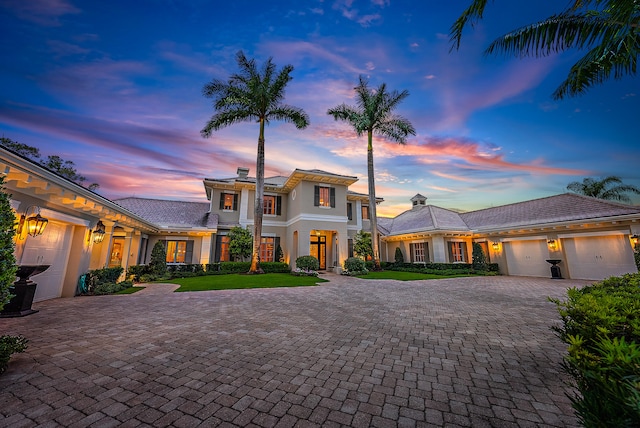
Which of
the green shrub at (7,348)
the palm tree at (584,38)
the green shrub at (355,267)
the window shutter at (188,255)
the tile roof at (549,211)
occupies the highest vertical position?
the palm tree at (584,38)

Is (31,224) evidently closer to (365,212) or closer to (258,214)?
(258,214)

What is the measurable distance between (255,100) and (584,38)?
15297mm

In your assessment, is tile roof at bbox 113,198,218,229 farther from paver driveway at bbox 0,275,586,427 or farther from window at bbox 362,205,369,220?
window at bbox 362,205,369,220

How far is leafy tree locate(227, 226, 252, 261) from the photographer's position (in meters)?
16.6

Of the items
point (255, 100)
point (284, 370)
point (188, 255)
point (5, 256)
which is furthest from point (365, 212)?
point (5, 256)

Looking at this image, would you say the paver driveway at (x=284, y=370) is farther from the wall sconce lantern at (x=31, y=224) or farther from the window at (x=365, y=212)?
the window at (x=365, y=212)

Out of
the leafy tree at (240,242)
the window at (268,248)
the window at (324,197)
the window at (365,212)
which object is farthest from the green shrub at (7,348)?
the window at (365,212)

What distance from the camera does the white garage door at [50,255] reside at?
6898mm

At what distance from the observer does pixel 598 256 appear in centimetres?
1310

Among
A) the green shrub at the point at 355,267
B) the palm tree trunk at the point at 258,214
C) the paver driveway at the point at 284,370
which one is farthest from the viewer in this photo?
the green shrub at the point at 355,267

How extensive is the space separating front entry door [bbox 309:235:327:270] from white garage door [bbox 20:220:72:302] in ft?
45.5

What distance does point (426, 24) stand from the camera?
337 inches

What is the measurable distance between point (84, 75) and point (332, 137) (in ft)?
41.5

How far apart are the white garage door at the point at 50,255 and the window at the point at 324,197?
42.0 feet
